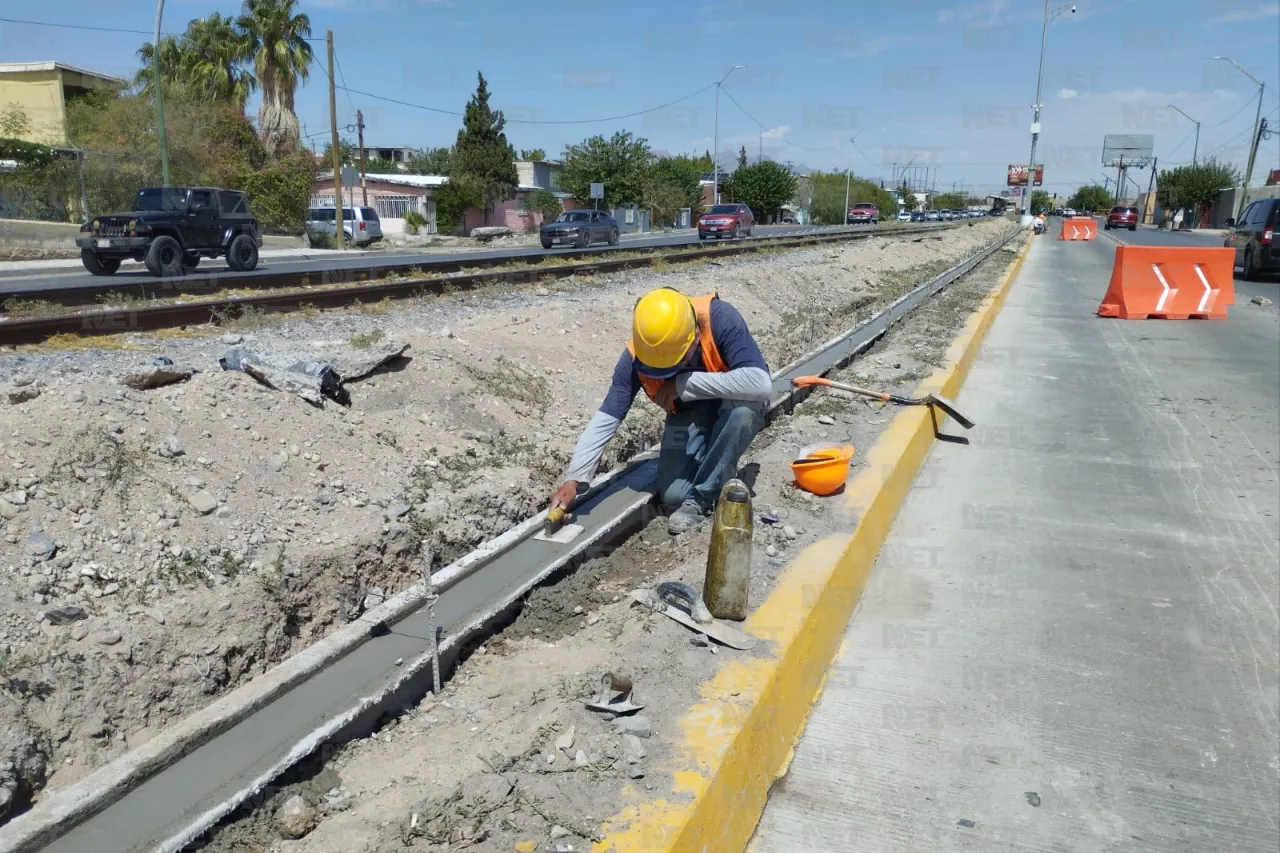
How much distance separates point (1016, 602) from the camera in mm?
4074

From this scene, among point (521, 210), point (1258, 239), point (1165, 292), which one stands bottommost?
point (1165, 292)

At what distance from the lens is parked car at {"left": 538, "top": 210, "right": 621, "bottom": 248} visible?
1153 inches

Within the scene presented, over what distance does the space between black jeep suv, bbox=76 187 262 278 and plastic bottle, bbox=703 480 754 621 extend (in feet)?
47.5

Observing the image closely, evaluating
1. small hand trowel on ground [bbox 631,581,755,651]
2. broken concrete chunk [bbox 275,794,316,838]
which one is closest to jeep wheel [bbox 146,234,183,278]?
small hand trowel on ground [bbox 631,581,755,651]

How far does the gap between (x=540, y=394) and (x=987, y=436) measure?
3.43 metres

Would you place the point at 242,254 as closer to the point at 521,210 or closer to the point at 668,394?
the point at 668,394

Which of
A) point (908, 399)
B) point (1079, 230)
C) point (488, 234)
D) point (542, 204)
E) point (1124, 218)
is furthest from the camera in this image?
point (1124, 218)

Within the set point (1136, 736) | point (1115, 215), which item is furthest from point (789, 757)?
point (1115, 215)

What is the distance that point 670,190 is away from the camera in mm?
61125

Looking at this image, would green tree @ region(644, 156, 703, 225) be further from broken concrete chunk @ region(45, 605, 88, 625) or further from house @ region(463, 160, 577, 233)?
broken concrete chunk @ region(45, 605, 88, 625)

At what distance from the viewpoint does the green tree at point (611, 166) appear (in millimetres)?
57219

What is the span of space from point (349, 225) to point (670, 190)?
98.7ft

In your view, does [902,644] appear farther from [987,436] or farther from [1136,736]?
[987,436]

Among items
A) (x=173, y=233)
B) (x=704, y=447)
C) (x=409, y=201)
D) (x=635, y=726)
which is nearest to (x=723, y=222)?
(x=409, y=201)
